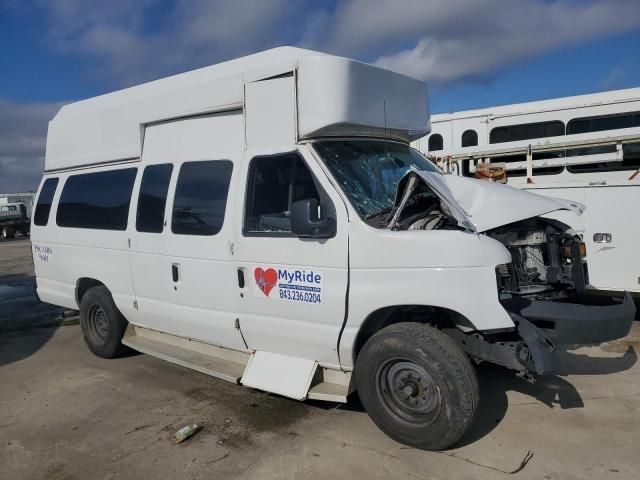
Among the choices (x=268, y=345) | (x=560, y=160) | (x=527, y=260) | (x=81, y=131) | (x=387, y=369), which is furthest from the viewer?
(x=560, y=160)

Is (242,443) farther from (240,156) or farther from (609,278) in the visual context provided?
(609,278)

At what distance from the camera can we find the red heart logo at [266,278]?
13.5 ft

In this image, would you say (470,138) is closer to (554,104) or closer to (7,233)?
(554,104)

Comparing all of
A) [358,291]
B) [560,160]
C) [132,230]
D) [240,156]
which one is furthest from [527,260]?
[560,160]

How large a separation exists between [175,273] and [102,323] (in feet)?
5.99

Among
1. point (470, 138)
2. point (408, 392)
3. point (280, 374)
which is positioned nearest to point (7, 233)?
point (470, 138)

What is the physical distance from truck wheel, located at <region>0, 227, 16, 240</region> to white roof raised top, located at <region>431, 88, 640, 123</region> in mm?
31541

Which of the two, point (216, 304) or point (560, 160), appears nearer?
point (216, 304)

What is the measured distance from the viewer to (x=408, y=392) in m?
3.61

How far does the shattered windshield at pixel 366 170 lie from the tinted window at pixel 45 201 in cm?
414

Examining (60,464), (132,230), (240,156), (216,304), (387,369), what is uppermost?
(240,156)

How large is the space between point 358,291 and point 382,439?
1.14 meters

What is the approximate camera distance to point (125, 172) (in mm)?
5504

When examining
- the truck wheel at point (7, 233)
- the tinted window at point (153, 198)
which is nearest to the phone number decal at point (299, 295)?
the tinted window at point (153, 198)
